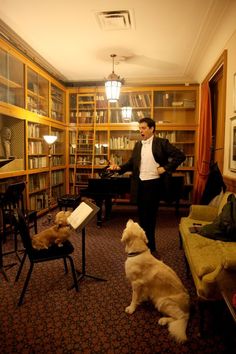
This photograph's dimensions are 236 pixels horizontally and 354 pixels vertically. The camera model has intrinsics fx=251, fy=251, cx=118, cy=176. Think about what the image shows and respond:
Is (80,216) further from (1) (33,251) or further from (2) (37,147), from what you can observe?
(2) (37,147)

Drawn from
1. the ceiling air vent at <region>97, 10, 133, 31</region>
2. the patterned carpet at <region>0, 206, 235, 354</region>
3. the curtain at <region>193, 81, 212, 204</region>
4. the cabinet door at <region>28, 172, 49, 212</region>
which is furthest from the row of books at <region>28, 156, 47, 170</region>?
the curtain at <region>193, 81, 212, 204</region>

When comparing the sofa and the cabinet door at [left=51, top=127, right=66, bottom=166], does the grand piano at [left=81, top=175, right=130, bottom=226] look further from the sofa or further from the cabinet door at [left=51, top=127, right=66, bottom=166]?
the cabinet door at [left=51, top=127, right=66, bottom=166]

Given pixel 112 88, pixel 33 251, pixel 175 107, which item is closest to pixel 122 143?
pixel 175 107

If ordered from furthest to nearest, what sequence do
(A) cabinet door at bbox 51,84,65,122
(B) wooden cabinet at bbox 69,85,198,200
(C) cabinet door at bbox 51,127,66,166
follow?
(B) wooden cabinet at bbox 69,85,198,200 → (C) cabinet door at bbox 51,127,66,166 → (A) cabinet door at bbox 51,84,65,122

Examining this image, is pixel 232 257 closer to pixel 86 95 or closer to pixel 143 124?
pixel 143 124

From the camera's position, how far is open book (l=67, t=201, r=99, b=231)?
6.94 feet

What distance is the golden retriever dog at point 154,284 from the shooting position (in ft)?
5.89

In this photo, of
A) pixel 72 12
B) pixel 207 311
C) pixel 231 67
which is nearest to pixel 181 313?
pixel 207 311

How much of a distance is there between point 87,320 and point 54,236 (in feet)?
2.43

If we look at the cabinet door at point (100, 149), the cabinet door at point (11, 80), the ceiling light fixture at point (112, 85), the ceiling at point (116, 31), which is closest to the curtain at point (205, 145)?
the ceiling at point (116, 31)

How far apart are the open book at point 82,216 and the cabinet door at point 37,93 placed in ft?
8.62

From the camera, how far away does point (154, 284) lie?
187cm

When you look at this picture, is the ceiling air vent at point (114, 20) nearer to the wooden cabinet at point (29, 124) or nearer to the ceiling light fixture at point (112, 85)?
the ceiling light fixture at point (112, 85)

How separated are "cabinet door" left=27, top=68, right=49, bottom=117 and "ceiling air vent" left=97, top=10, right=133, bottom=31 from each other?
1.64 m
